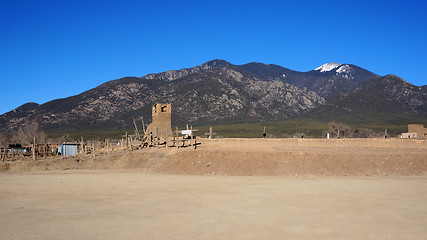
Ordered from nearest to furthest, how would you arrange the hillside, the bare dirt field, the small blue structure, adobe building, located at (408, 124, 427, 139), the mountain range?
the bare dirt field → adobe building, located at (408, 124, 427, 139) → the small blue structure → the hillside → the mountain range

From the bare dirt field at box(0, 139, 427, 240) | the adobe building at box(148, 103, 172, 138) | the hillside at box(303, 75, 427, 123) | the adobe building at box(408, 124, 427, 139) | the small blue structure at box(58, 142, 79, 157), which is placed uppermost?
the hillside at box(303, 75, 427, 123)

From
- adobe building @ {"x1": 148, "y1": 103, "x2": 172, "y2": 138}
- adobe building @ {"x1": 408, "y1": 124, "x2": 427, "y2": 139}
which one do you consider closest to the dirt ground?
adobe building @ {"x1": 148, "y1": 103, "x2": 172, "y2": 138}

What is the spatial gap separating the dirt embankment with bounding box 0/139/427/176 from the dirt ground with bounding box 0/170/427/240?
5877 mm

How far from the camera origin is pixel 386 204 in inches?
488

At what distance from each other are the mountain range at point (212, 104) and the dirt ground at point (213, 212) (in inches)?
3833

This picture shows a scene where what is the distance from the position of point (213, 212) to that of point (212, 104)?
4598 inches

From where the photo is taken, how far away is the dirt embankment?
22.9 meters

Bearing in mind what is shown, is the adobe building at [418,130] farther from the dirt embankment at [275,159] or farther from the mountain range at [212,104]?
the mountain range at [212,104]

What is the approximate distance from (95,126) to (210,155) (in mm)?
100116

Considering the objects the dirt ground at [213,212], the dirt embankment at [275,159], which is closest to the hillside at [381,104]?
the dirt embankment at [275,159]

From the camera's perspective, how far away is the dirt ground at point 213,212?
29.3 ft

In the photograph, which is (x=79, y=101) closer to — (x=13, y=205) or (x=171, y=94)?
(x=171, y=94)

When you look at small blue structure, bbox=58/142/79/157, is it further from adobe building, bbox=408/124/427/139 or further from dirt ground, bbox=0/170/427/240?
adobe building, bbox=408/124/427/139

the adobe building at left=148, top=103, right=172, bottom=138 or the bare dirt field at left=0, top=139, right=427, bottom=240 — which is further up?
the adobe building at left=148, top=103, right=172, bottom=138
